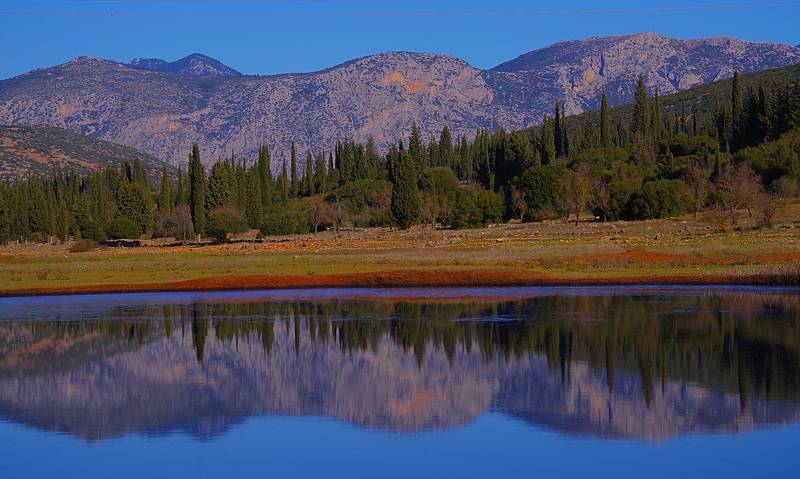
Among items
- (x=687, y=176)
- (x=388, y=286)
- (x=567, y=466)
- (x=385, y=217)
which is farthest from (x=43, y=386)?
(x=385, y=217)

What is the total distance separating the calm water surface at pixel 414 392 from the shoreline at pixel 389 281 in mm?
8199

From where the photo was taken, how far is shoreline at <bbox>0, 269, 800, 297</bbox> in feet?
149

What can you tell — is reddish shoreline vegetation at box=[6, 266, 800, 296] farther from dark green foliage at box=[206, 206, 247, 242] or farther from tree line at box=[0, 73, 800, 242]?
dark green foliage at box=[206, 206, 247, 242]

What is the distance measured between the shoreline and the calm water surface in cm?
820

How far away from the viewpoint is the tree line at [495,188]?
94.1m

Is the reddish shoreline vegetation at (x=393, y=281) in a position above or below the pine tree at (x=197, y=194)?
below

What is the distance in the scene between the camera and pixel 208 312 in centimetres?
3888

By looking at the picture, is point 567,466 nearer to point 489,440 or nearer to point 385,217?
point 489,440

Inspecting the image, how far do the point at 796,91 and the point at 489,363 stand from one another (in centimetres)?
10313

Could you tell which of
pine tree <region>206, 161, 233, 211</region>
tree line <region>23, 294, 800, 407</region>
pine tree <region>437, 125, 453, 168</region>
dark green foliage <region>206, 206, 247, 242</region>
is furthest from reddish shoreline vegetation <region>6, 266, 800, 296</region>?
pine tree <region>437, 125, 453, 168</region>

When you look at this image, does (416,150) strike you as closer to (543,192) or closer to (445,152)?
(543,192)

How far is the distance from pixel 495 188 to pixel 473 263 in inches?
2996

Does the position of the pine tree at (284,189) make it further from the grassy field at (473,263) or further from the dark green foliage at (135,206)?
the grassy field at (473,263)

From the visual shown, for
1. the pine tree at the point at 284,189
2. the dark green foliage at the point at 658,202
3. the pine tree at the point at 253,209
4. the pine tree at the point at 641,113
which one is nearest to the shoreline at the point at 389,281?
the dark green foliage at the point at 658,202
